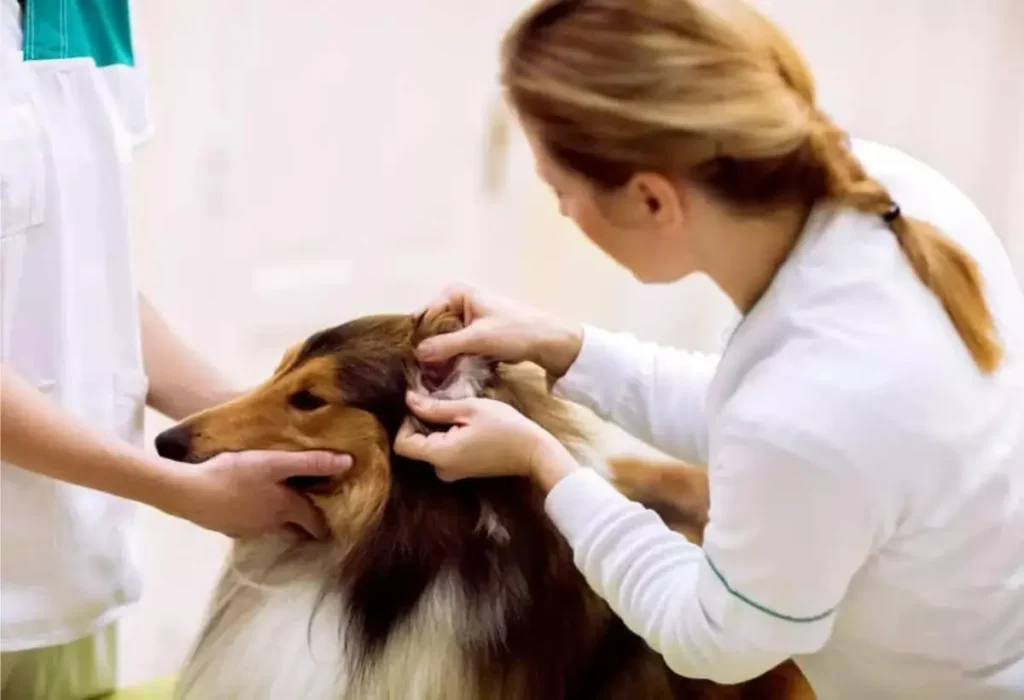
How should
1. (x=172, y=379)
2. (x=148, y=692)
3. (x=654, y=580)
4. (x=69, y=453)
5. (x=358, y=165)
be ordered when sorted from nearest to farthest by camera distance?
(x=654, y=580), (x=69, y=453), (x=172, y=379), (x=148, y=692), (x=358, y=165)

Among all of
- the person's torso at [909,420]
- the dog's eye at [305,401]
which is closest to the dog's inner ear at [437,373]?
the dog's eye at [305,401]

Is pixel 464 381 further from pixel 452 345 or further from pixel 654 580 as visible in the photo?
pixel 654 580

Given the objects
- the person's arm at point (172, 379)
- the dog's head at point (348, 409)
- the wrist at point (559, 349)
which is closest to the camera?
the dog's head at point (348, 409)

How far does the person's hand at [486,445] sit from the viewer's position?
49.9 inches

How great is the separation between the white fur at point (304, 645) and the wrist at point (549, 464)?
18 centimetres

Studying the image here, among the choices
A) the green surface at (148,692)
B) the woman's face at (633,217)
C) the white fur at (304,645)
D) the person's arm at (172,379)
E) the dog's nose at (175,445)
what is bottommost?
the green surface at (148,692)

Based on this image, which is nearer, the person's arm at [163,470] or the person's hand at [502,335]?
the person's arm at [163,470]

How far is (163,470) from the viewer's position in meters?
1.33

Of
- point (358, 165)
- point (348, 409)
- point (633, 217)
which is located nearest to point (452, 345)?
point (348, 409)

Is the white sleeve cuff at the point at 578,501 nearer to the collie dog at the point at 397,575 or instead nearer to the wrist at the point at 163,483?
the collie dog at the point at 397,575

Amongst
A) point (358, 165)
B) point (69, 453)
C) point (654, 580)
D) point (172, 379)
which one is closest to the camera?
point (654, 580)

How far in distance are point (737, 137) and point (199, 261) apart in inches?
55.5

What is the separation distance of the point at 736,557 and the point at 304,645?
601mm

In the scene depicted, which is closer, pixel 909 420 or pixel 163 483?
pixel 909 420
